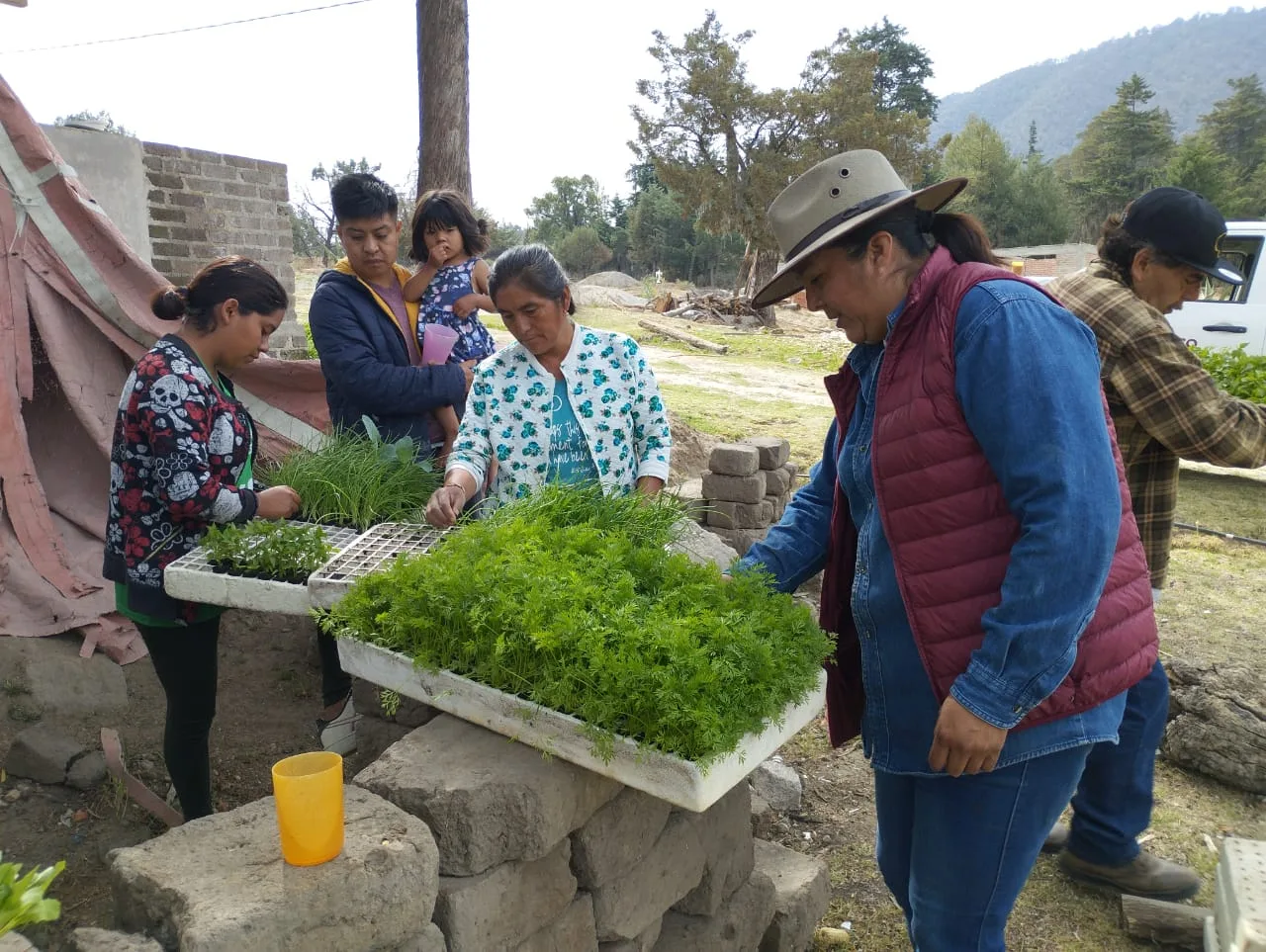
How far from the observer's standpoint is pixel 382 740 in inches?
115

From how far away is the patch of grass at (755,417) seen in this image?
10.1m

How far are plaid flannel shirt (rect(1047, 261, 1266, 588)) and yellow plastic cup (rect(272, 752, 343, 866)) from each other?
227 cm

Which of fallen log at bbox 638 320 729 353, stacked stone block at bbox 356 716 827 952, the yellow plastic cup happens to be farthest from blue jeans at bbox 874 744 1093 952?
fallen log at bbox 638 320 729 353

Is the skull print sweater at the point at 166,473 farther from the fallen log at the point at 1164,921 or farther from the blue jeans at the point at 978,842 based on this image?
the fallen log at the point at 1164,921

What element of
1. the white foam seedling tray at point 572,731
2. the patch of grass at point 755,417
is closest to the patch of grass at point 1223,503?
the patch of grass at point 755,417

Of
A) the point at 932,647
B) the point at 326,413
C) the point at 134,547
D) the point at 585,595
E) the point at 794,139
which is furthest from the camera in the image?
the point at 794,139

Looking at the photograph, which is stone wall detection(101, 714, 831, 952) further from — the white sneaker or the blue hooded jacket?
the blue hooded jacket

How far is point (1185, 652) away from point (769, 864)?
3393mm

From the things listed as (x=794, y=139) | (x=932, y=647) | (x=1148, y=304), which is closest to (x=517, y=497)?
(x=932, y=647)

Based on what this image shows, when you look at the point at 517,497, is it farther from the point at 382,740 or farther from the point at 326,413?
the point at 326,413

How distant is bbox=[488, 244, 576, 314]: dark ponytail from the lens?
260 cm

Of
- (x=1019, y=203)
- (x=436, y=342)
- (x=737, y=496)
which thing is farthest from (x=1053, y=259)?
(x=436, y=342)

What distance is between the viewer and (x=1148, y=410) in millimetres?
2633

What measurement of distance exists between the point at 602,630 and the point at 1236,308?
35.8 ft
